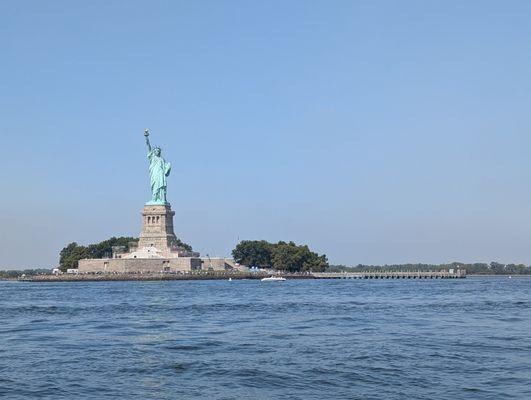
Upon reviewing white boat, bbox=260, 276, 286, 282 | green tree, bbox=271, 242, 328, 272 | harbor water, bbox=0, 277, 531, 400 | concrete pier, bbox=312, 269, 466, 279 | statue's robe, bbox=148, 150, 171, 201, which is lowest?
harbor water, bbox=0, 277, 531, 400

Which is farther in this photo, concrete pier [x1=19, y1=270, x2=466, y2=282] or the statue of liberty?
the statue of liberty

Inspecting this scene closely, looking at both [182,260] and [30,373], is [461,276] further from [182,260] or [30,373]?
[30,373]

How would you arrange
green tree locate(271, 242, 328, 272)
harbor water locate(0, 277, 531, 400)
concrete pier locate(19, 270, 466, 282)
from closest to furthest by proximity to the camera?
harbor water locate(0, 277, 531, 400), concrete pier locate(19, 270, 466, 282), green tree locate(271, 242, 328, 272)

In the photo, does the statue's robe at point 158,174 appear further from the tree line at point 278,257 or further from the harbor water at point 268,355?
the harbor water at point 268,355

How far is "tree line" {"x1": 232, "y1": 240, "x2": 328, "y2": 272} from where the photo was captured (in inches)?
5369

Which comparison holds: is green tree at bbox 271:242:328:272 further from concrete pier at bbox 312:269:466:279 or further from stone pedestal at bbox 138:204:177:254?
stone pedestal at bbox 138:204:177:254

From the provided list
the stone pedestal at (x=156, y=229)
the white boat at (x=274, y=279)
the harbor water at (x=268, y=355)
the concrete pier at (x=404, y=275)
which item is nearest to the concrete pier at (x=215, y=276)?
the concrete pier at (x=404, y=275)

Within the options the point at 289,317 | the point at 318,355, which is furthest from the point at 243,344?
the point at 289,317

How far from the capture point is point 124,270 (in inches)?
4456

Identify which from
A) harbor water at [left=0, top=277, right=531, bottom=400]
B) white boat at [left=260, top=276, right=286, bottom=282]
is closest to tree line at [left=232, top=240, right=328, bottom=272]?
white boat at [left=260, top=276, right=286, bottom=282]

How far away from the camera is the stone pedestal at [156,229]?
114062mm

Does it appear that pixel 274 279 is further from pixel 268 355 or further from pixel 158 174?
pixel 268 355

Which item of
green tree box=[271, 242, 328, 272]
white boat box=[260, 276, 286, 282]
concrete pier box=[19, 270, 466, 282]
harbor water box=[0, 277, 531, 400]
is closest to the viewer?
harbor water box=[0, 277, 531, 400]

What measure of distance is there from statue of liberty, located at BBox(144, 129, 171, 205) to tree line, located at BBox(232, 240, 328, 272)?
1070 inches
